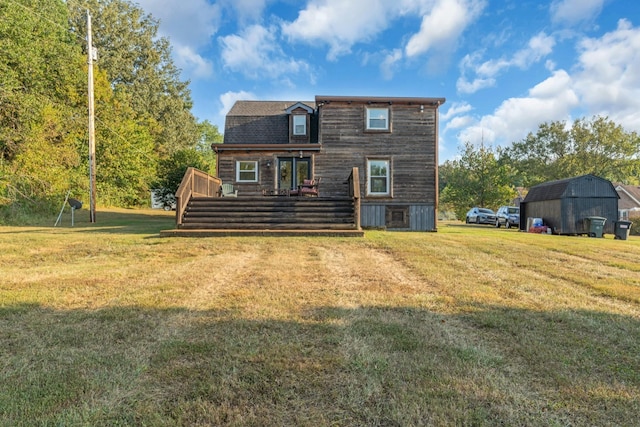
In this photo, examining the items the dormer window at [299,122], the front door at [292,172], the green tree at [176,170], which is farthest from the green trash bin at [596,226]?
the green tree at [176,170]

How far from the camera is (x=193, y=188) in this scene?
38.1 feet

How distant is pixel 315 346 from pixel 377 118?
44.5ft

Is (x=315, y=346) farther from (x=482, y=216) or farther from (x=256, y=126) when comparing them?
(x=482, y=216)

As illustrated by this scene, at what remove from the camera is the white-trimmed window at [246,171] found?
608 inches

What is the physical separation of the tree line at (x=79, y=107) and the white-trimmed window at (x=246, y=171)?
860 cm

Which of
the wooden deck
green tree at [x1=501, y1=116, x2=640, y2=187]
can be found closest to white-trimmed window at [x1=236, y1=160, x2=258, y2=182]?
the wooden deck

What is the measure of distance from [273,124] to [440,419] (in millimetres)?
16398

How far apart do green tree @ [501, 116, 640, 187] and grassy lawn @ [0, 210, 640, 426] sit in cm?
4468

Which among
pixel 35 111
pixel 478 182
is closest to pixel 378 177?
pixel 35 111

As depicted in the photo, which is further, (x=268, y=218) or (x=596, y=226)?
(x=596, y=226)

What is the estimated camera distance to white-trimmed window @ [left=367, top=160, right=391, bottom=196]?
14867mm

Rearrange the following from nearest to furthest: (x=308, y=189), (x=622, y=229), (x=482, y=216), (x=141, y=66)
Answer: (x=308, y=189)
(x=622, y=229)
(x=482, y=216)
(x=141, y=66)

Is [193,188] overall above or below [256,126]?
below

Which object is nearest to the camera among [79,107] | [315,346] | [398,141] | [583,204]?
[315,346]
